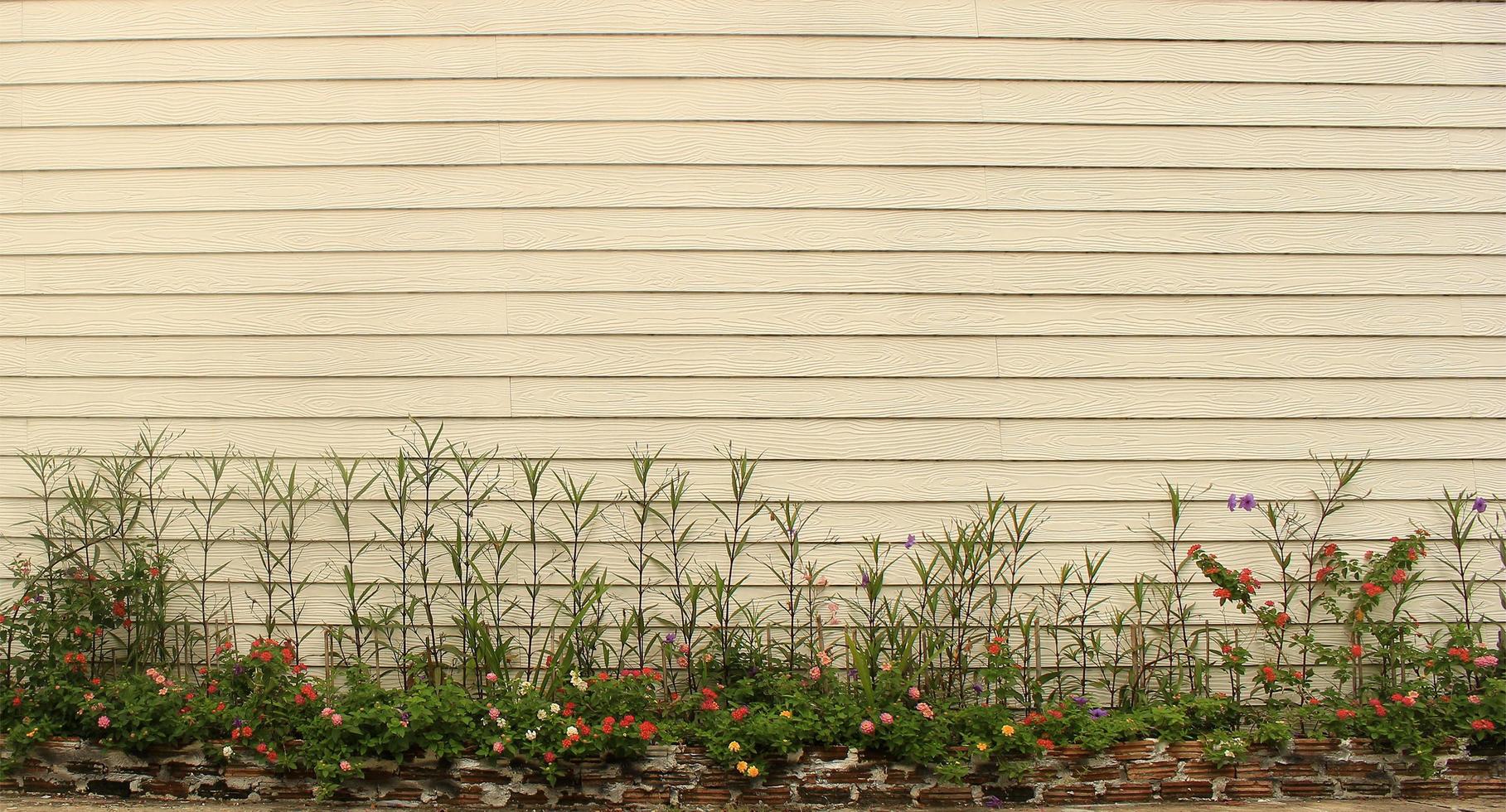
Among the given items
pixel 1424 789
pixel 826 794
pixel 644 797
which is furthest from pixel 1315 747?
pixel 644 797

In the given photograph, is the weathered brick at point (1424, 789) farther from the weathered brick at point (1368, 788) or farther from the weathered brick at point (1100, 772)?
the weathered brick at point (1100, 772)

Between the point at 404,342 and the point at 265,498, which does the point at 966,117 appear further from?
the point at 265,498

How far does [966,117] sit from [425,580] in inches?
100

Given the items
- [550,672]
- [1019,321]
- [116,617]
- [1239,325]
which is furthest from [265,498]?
[1239,325]

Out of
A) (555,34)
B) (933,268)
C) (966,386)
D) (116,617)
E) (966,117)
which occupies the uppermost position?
(555,34)

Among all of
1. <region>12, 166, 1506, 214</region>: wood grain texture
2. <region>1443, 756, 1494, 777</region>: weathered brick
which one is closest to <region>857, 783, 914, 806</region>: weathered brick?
<region>1443, 756, 1494, 777</region>: weathered brick

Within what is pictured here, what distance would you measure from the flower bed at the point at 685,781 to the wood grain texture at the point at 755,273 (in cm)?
157

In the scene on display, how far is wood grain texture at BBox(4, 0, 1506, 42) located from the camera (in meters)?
3.40

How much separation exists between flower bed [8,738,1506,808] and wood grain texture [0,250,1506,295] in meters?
1.57

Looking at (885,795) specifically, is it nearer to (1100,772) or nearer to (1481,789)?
(1100,772)

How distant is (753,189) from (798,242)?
26cm

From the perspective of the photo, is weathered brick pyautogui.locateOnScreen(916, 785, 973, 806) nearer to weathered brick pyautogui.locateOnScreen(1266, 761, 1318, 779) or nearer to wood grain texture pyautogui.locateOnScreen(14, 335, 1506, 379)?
weathered brick pyautogui.locateOnScreen(1266, 761, 1318, 779)

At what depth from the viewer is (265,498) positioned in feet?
10.6

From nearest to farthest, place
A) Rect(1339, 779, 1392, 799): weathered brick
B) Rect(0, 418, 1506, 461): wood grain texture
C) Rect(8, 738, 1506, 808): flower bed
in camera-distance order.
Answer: Rect(8, 738, 1506, 808): flower bed, Rect(1339, 779, 1392, 799): weathered brick, Rect(0, 418, 1506, 461): wood grain texture
